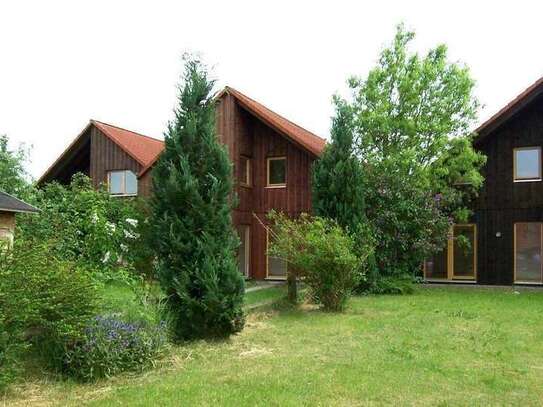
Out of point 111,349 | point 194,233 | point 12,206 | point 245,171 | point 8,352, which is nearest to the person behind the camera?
point 8,352

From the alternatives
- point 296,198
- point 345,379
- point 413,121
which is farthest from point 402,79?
point 345,379

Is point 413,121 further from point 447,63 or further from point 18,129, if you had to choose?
point 18,129

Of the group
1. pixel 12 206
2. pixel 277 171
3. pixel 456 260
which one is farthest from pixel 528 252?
pixel 12 206

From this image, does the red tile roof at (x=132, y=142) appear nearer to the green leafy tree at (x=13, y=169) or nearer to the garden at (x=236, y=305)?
the green leafy tree at (x=13, y=169)

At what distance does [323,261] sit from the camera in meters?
11.6

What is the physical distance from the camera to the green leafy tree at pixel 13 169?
75.0ft

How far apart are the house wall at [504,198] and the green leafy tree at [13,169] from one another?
1643cm

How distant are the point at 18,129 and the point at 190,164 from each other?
912 inches

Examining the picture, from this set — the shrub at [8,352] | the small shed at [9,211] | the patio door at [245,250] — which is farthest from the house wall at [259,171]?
the shrub at [8,352]

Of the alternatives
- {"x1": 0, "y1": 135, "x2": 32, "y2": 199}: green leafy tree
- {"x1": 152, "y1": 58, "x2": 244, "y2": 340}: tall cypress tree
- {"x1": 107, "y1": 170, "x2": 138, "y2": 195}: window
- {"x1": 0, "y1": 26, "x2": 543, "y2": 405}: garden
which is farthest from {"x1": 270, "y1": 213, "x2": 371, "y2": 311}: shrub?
{"x1": 0, "y1": 135, "x2": 32, "y2": 199}: green leafy tree

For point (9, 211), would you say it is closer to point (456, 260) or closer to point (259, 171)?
point (259, 171)

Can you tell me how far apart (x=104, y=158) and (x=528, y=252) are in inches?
650

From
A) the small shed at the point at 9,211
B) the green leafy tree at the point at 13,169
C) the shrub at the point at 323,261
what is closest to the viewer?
the shrub at the point at 323,261

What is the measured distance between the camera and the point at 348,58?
18516 millimetres
